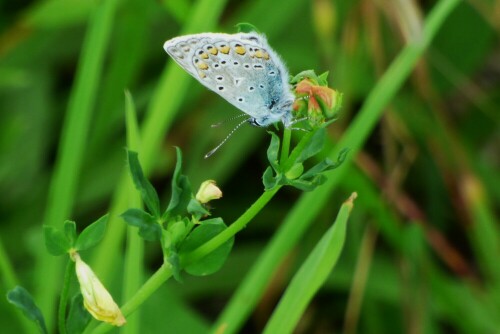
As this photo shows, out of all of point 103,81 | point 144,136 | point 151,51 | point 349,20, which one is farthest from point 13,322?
point 349,20

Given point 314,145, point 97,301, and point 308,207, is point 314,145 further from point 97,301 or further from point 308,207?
point 308,207

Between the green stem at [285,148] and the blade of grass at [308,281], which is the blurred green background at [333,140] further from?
the green stem at [285,148]

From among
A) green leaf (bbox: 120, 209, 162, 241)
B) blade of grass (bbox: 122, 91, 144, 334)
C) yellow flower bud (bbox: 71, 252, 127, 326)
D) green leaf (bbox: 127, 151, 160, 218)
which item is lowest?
blade of grass (bbox: 122, 91, 144, 334)

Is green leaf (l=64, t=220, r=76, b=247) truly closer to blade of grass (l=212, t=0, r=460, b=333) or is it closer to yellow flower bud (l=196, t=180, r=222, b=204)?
yellow flower bud (l=196, t=180, r=222, b=204)

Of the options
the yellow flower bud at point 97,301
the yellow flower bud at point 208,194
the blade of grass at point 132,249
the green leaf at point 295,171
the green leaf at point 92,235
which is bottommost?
the blade of grass at point 132,249

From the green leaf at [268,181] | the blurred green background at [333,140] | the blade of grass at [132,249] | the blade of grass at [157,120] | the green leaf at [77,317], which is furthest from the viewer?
the blurred green background at [333,140]

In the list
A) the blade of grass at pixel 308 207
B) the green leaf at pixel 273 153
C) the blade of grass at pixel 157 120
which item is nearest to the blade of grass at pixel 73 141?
the blade of grass at pixel 157 120

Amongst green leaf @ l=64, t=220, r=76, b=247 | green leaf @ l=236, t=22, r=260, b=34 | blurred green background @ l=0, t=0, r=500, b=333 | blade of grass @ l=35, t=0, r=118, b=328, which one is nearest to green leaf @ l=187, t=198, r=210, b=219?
green leaf @ l=64, t=220, r=76, b=247
